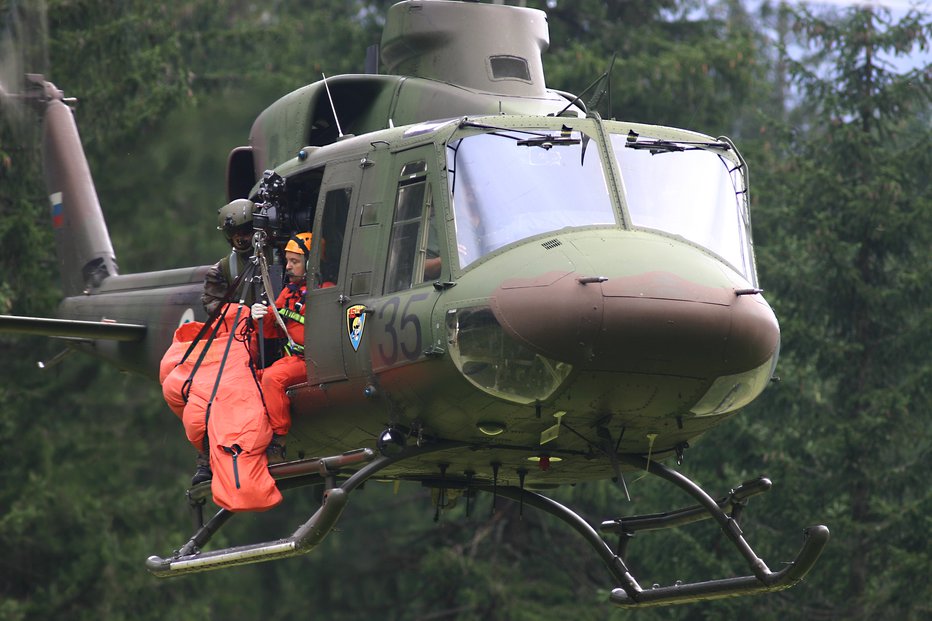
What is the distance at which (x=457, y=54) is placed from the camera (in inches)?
400

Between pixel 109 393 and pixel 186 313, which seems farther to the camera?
pixel 109 393

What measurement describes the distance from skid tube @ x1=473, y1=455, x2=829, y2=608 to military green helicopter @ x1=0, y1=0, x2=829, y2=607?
0.04ft

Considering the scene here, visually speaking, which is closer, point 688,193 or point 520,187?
point 520,187

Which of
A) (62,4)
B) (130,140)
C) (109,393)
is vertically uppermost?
(62,4)

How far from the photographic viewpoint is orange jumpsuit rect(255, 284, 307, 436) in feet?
30.0

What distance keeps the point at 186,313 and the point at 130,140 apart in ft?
31.1

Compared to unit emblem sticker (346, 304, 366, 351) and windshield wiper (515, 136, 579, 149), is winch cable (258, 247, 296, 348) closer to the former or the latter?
unit emblem sticker (346, 304, 366, 351)

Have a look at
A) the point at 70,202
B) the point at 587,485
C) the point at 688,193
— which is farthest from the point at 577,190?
the point at 587,485

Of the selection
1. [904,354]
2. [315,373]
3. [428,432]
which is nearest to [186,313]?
[315,373]

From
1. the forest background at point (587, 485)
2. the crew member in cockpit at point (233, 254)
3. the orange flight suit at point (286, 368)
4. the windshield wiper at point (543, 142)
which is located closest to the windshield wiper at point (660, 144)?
the windshield wiper at point (543, 142)

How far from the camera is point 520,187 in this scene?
8.33m

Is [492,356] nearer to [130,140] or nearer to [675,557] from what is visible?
[675,557]

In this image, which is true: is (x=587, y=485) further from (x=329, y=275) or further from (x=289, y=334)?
(x=329, y=275)

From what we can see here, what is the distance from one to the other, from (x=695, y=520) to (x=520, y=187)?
2.42 meters
